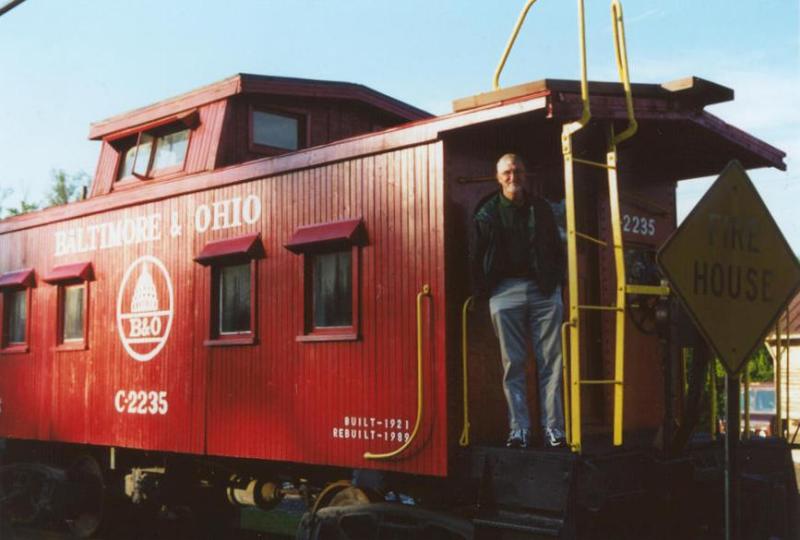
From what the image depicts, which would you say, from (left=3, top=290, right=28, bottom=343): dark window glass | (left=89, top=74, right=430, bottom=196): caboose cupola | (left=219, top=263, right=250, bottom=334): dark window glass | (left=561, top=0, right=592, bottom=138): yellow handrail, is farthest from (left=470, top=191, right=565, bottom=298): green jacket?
(left=3, top=290, right=28, bottom=343): dark window glass

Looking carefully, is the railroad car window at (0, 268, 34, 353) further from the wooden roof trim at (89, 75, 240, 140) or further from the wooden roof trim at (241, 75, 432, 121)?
the wooden roof trim at (241, 75, 432, 121)

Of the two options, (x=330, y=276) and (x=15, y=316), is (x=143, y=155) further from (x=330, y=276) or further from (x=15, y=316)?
(x=330, y=276)

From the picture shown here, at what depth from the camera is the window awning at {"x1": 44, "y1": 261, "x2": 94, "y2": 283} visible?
33.0ft

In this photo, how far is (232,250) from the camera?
8.34 meters

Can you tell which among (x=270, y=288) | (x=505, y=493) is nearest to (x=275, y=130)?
(x=270, y=288)

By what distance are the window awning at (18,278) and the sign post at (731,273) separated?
8.45 m

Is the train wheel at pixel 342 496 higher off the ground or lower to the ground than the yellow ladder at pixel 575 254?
lower

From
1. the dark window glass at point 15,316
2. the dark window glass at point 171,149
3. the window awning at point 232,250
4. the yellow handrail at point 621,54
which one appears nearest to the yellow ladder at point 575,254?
the yellow handrail at point 621,54

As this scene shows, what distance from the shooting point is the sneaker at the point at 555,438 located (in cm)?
626

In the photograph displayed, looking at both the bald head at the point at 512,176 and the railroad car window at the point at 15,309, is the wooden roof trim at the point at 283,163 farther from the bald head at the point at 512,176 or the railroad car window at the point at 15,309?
the railroad car window at the point at 15,309

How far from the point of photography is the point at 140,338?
934 cm

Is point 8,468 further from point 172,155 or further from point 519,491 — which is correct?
point 519,491

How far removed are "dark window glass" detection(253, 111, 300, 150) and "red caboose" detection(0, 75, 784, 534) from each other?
23 mm

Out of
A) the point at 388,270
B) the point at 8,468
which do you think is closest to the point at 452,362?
the point at 388,270
